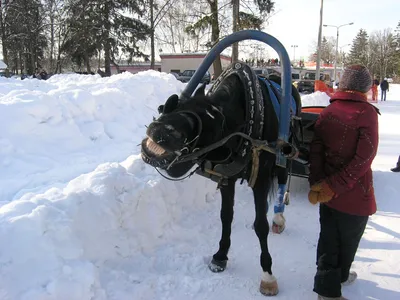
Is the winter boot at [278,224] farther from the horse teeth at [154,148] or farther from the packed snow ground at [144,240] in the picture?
the horse teeth at [154,148]

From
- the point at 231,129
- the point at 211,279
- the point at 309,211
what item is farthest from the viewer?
the point at 309,211

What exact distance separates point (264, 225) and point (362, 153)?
3.26ft

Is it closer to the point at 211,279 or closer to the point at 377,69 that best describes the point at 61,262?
the point at 211,279

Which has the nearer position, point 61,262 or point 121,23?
point 61,262

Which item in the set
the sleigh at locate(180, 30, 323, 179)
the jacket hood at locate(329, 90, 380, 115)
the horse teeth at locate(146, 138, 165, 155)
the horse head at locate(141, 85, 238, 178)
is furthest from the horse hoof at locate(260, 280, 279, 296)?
the horse teeth at locate(146, 138, 165, 155)

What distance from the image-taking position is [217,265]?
10.6 ft

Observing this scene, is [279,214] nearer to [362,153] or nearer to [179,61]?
[362,153]

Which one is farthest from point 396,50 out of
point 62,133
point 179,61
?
point 62,133

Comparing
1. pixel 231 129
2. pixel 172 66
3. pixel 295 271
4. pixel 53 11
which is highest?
pixel 53 11

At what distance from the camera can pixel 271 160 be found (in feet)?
9.34

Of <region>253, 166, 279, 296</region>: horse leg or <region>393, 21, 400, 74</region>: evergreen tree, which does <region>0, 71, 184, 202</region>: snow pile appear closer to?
<region>253, 166, 279, 296</region>: horse leg

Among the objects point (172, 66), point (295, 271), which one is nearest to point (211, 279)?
point (295, 271)

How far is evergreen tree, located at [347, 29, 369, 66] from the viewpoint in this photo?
3152 inches

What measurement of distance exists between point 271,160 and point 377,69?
268ft
